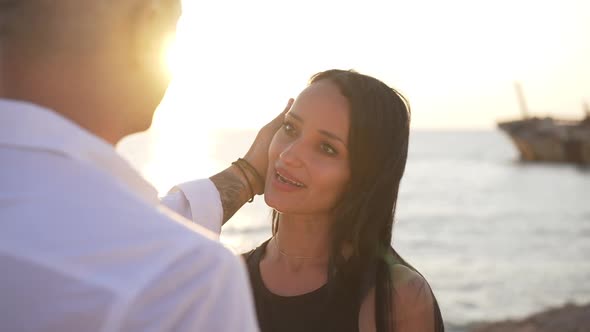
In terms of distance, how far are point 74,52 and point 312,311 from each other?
2.12 metres

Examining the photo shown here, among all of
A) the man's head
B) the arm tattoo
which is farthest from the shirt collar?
the arm tattoo

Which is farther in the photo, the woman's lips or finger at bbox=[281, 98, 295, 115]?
finger at bbox=[281, 98, 295, 115]

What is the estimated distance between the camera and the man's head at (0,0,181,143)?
0.92 m

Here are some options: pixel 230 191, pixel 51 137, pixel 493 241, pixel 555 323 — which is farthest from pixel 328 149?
A: pixel 493 241

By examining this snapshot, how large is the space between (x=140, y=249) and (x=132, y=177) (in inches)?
6.4

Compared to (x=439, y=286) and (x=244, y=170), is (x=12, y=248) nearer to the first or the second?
(x=244, y=170)

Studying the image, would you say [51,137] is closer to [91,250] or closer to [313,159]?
[91,250]

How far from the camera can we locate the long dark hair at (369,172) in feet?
9.73

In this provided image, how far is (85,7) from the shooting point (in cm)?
93

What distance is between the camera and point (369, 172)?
301cm

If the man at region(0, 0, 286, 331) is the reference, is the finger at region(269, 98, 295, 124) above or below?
below

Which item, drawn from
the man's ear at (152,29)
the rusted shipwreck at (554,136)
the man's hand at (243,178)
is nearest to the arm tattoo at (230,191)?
the man's hand at (243,178)

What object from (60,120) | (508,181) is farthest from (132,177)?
(508,181)

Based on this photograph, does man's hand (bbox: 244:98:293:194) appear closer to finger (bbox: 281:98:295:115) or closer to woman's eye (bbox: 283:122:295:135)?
finger (bbox: 281:98:295:115)
